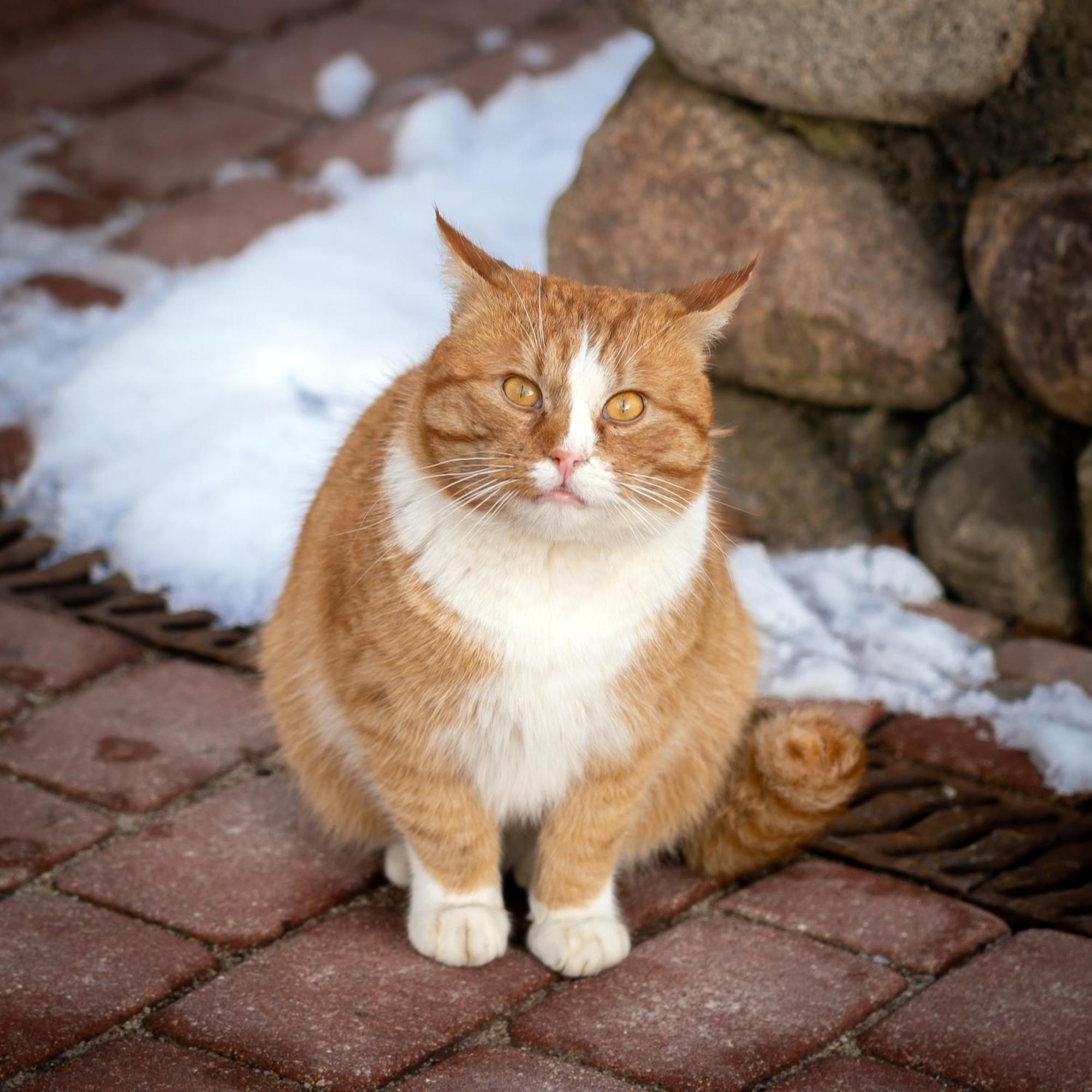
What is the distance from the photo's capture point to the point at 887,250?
3014 mm

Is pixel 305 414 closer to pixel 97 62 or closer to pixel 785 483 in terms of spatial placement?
pixel 785 483

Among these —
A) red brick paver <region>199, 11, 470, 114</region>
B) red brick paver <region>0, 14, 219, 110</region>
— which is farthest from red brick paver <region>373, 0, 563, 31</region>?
red brick paver <region>0, 14, 219, 110</region>

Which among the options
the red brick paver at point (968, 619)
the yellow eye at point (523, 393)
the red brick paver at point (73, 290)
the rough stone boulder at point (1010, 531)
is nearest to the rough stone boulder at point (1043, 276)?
the rough stone boulder at point (1010, 531)

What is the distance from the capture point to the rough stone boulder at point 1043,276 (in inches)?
105

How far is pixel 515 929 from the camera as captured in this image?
224 centimetres

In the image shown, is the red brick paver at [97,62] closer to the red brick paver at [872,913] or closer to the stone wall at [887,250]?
the stone wall at [887,250]

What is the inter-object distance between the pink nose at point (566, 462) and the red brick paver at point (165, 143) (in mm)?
2981

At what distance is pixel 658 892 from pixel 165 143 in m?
3.24

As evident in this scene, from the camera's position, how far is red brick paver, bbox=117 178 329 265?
13.5 feet

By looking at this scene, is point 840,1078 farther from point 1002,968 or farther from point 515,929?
point 515,929

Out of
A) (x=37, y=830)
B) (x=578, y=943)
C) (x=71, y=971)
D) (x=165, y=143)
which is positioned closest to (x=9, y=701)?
(x=37, y=830)

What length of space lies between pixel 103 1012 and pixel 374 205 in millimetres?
2979

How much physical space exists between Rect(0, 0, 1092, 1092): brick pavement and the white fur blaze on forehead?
793mm

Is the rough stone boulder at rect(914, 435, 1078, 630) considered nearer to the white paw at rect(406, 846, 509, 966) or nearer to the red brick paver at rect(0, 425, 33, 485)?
the white paw at rect(406, 846, 509, 966)
